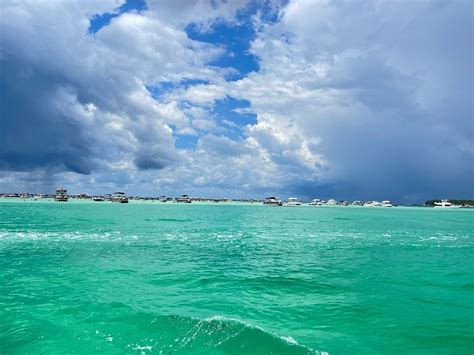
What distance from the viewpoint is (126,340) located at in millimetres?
14086

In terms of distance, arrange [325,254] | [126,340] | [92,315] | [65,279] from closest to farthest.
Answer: [126,340], [92,315], [65,279], [325,254]

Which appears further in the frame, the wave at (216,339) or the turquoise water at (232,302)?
the turquoise water at (232,302)

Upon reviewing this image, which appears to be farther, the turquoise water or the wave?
the turquoise water

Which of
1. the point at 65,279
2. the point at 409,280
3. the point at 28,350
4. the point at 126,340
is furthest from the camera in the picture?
the point at 409,280

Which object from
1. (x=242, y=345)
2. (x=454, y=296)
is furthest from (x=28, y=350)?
(x=454, y=296)

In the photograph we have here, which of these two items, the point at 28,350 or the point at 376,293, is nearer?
the point at 28,350

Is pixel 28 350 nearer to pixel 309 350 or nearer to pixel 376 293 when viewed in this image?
pixel 309 350

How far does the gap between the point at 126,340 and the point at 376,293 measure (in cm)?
1418

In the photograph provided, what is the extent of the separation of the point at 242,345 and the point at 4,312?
11.2m

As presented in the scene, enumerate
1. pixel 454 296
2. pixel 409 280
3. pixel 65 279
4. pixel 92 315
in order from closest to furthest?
pixel 92 315 < pixel 454 296 < pixel 65 279 < pixel 409 280

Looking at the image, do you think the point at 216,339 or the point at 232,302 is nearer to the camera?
the point at 216,339

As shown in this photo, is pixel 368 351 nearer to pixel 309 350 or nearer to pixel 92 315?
pixel 309 350

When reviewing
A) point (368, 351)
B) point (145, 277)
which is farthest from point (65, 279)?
point (368, 351)

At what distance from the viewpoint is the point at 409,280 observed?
25016 mm
